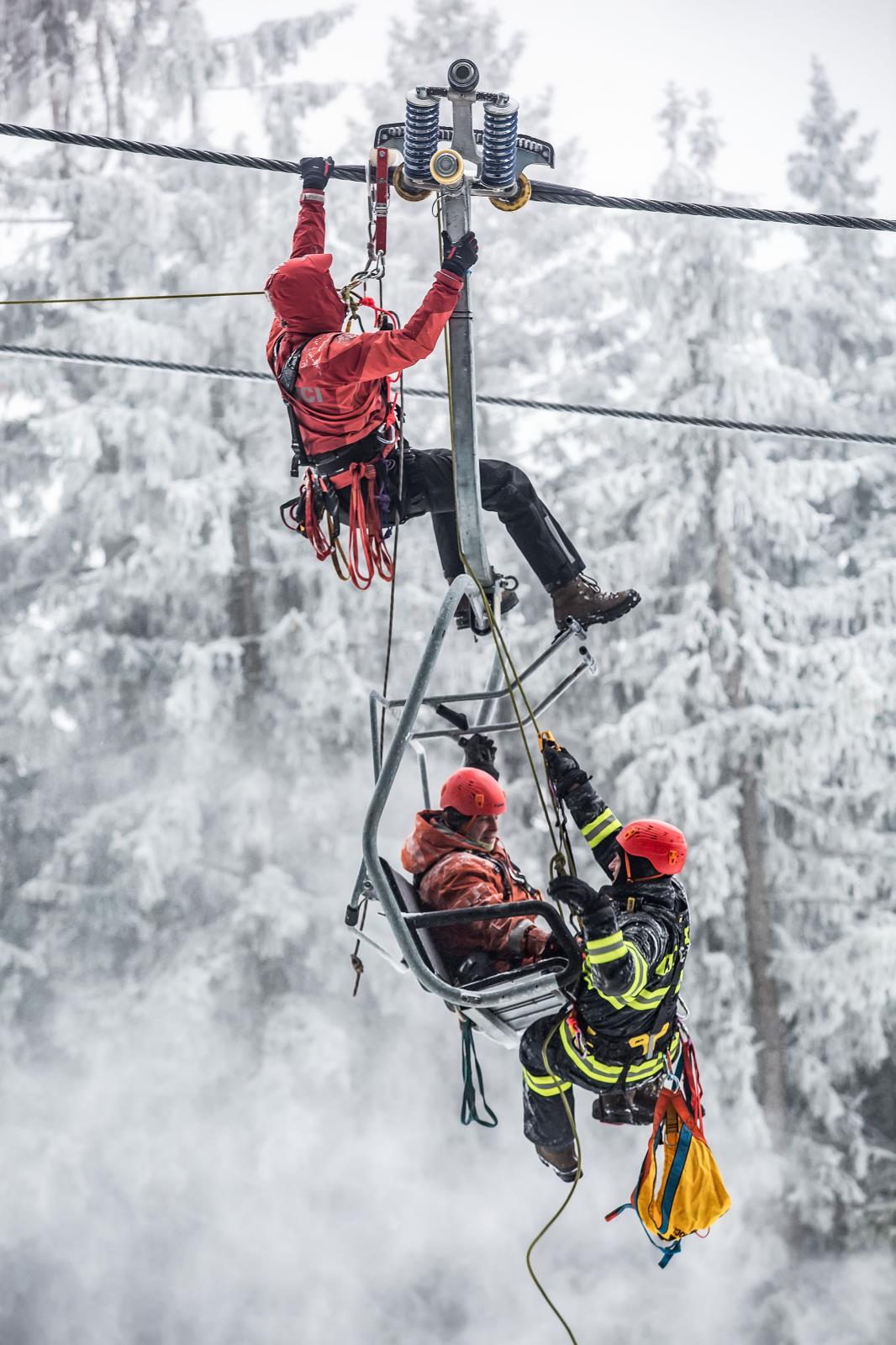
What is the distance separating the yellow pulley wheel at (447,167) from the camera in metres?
3.70

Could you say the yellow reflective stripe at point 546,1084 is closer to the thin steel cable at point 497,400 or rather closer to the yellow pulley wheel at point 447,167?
the thin steel cable at point 497,400

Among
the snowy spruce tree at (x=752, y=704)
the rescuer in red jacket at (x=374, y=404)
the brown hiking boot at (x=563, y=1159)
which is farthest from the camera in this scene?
the snowy spruce tree at (x=752, y=704)

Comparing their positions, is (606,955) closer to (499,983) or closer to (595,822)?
(499,983)

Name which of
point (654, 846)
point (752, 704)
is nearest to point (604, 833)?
point (654, 846)

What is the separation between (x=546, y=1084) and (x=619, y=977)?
121 cm

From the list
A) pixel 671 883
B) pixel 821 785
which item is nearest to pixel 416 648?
pixel 821 785

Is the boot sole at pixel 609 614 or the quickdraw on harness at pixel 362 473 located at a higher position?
the quickdraw on harness at pixel 362 473

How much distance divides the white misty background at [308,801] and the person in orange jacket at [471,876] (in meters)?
8.58

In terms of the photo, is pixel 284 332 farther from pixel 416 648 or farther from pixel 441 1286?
pixel 441 1286

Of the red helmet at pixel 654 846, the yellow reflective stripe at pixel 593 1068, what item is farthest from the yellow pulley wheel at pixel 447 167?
the yellow reflective stripe at pixel 593 1068

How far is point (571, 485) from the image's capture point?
1495 cm

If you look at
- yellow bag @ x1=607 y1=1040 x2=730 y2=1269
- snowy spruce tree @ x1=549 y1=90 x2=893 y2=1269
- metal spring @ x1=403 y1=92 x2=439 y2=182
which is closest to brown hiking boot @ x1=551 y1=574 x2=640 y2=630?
metal spring @ x1=403 y1=92 x2=439 y2=182

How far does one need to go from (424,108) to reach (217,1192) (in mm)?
11909

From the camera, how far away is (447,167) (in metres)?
3.72
